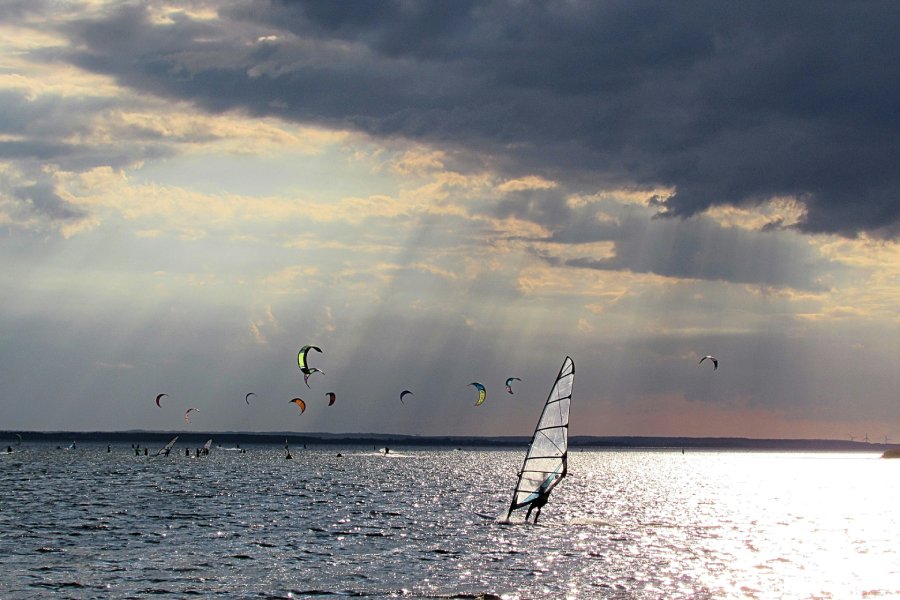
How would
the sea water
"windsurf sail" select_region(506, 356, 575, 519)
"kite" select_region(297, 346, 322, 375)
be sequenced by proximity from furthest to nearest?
1. "kite" select_region(297, 346, 322, 375)
2. "windsurf sail" select_region(506, 356, 575, 519)
3. the sea water

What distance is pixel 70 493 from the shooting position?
2955 inches

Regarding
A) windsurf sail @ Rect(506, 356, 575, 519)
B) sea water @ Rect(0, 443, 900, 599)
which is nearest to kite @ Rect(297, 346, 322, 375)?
sea water @ Rect(0, 443, 900, 599)

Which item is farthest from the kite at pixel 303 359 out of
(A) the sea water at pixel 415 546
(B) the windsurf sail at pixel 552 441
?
(B) the windsurf sail at pixel 552 441

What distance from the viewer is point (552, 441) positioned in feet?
165

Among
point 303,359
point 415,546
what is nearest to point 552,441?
point 415,546

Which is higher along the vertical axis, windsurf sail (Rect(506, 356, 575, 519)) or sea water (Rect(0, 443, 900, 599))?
windsurf sail (Rect(506, 356, 575, 519))

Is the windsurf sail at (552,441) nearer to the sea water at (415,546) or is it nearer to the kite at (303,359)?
the sea water at (415,546)

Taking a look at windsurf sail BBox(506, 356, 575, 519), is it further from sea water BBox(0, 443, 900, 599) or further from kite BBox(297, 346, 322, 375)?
kite BBox(297, 346, 322, 375)

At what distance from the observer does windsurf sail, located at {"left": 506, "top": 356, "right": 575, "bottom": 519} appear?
162 feet

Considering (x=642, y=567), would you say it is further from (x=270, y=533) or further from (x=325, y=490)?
(x=325, y=490)

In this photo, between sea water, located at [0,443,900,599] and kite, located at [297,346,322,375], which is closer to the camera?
sea water, located at [0,443,900,599]

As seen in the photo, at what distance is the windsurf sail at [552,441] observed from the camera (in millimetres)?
49406

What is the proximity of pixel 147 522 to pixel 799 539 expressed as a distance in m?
33.6

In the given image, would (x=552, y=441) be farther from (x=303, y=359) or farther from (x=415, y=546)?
(x=303, y=359)
